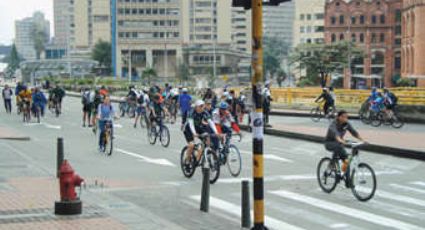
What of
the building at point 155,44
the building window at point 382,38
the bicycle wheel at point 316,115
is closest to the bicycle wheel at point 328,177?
the bicycle wheel at point 316,115

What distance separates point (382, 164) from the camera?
20.3 m

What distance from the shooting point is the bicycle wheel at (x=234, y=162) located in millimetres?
17289

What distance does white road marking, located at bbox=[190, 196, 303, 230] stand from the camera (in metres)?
11.6

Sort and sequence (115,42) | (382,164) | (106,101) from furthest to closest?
1. (115,42)
2. (106,101)
3. (382,164)

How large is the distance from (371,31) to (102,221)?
107 m

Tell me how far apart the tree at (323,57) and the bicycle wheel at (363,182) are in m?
75.3

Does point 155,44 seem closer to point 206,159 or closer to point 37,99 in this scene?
point 37,99

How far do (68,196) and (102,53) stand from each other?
14718 cm

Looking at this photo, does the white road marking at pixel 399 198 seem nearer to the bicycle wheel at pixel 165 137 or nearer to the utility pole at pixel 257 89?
the utility pole at pixel 257 89

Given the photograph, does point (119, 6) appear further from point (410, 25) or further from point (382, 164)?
point (382, 164)

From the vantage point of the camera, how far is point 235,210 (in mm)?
12961

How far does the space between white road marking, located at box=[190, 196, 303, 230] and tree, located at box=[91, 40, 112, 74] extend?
144518mm

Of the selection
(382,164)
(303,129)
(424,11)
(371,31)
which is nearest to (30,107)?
(303,129)

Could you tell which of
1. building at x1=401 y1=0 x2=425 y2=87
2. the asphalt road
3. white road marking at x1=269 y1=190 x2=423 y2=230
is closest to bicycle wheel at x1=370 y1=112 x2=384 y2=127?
the asphalt road
